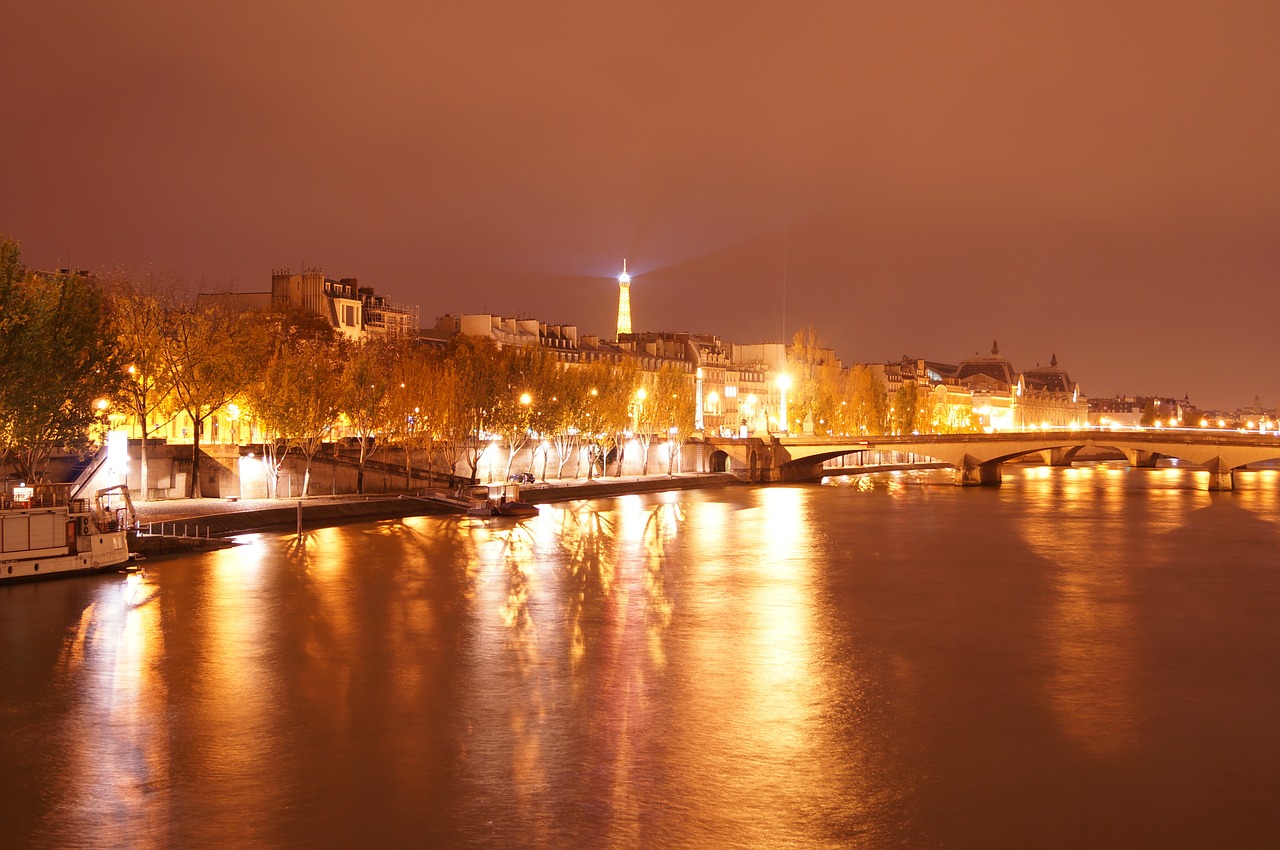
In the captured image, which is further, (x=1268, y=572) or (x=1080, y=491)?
(x=1080, y=491)

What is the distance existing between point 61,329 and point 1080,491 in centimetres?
5976

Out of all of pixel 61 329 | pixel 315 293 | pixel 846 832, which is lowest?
pixel 846 832

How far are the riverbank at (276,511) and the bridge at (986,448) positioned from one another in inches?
1028

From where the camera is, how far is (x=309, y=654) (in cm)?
2347

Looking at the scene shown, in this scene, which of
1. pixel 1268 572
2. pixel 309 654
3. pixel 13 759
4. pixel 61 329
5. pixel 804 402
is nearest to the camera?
pixel 13 759

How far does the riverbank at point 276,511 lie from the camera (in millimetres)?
42844

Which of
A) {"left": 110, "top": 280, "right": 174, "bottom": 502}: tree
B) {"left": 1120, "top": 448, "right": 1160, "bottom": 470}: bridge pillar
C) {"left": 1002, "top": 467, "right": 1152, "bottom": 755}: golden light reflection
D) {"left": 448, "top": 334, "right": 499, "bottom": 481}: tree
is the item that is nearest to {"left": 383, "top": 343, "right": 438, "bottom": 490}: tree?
{"left": 448, "top": 334, "right": 499, "bottom": 481}: tree

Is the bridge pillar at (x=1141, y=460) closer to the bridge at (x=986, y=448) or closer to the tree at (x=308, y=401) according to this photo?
the bridge at (x=986, y=448)

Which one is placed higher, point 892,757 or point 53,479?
point 53,479

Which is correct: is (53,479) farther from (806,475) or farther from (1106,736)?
(806,475)

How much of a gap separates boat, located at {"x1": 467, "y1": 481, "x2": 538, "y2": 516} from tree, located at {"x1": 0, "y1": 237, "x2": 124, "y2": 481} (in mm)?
16540

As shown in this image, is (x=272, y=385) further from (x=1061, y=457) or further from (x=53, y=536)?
(x=1061, y=457)

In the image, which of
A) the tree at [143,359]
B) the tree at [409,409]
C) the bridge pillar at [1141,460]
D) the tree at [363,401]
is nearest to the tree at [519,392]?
the tree at [409,409]

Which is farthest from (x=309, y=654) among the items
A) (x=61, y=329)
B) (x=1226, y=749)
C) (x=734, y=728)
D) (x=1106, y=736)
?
(x=61, y=329)
